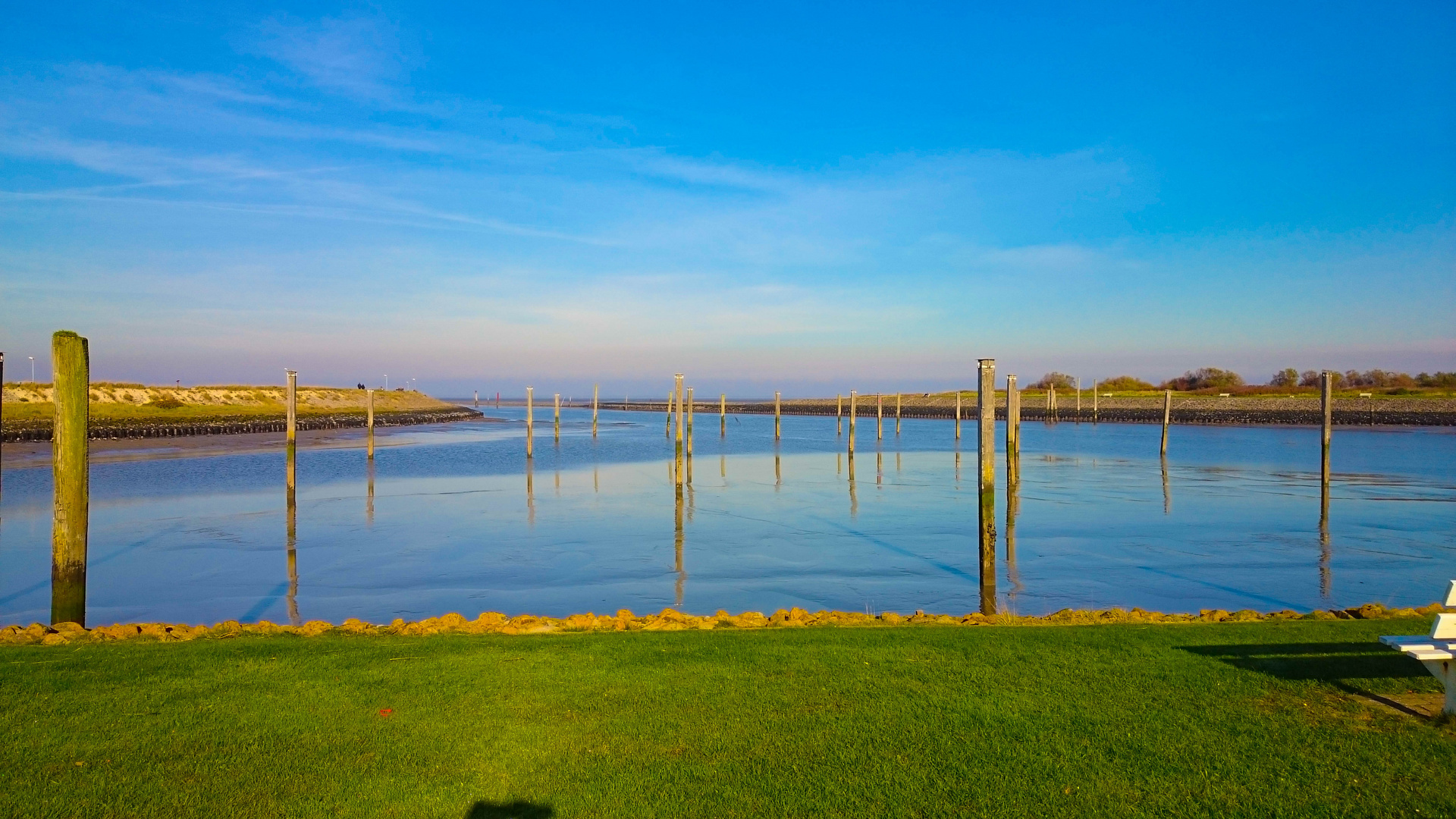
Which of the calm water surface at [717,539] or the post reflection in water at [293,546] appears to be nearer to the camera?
the post reflection in water at [293,546]

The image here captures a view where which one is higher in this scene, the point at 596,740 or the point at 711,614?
the point at 596,740

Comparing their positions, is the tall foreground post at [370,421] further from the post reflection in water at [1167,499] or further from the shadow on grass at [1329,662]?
the shadow on grass at [1329,662]

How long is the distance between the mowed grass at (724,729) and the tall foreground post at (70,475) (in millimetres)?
2018

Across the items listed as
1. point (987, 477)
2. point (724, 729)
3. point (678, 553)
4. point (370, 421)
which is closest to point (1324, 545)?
point (987, 477)

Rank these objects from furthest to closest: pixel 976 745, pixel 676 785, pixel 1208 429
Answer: pixel 1208 429, pixel 976 745, pixel 676 785

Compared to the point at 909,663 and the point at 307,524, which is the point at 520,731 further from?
the point at 307,524

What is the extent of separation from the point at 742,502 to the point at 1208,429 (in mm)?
50634

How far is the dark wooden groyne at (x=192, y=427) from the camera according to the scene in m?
41.1

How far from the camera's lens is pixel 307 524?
744 inches

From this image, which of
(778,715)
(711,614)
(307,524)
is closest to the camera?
(778,715)

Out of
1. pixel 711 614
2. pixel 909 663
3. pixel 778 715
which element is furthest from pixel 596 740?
pixel 711 614

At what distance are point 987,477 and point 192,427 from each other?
48.6m

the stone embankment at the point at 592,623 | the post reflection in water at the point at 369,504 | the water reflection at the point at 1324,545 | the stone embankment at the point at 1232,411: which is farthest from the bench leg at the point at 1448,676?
the stone embankment at the point at 1232,411

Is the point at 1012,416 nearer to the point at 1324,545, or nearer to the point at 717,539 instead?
the point at 1324,545
